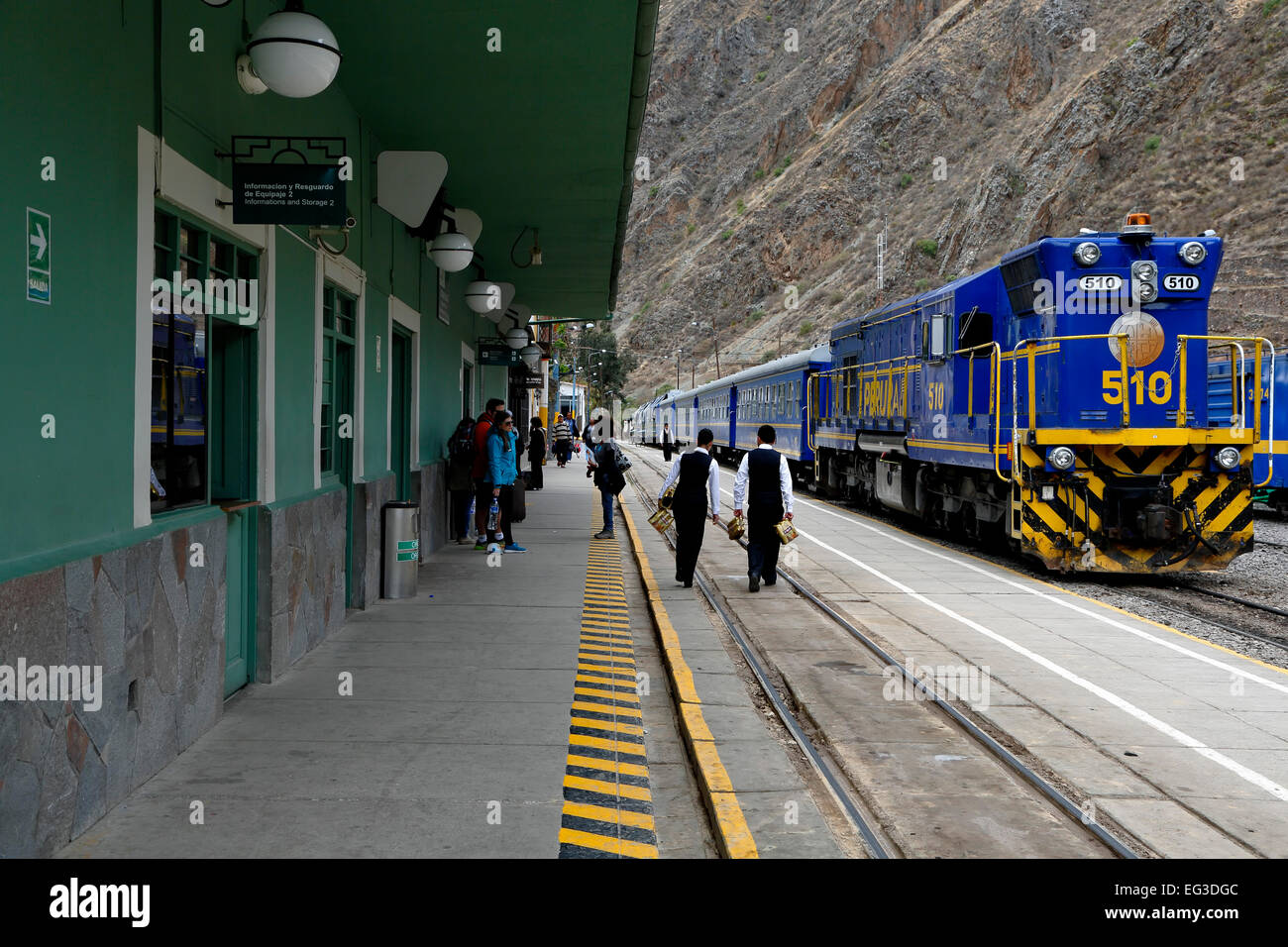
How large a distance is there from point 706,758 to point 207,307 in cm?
397

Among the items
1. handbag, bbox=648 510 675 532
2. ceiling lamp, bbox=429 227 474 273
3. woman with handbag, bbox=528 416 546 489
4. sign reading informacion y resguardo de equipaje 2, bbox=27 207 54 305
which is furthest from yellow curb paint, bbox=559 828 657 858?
woman with handbag, bbox=528 416 546 489

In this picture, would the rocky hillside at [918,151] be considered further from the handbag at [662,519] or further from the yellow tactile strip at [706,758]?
the yellow tactile strip at [706,758]

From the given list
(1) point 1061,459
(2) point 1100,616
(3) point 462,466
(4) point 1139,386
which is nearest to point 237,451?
(2) point 1100,616

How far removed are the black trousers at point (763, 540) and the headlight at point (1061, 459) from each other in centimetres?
340

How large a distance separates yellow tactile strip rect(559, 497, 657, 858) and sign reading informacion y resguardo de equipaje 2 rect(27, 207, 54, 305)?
10.4ft

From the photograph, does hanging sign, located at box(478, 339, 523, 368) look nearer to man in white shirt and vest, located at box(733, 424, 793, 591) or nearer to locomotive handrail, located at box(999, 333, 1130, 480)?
man in white shirt and vest, located at box(733, 424, 793, 591)

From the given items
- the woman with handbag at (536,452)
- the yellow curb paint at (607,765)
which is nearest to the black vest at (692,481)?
the yellow curb paint at (607,765)

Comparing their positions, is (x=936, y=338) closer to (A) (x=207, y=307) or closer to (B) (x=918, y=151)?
(A) (x=207, y=307)

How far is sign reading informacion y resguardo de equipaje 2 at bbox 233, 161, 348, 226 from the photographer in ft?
21.8

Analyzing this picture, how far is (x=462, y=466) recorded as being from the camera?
653 inches

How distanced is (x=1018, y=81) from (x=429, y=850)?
92.0 metres

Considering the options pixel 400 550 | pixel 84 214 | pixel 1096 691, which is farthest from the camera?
pixel 400 550

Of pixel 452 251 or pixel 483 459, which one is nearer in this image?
pixel 452 251

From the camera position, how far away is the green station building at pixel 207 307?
4562mm
